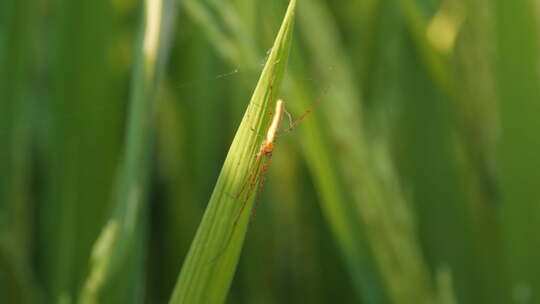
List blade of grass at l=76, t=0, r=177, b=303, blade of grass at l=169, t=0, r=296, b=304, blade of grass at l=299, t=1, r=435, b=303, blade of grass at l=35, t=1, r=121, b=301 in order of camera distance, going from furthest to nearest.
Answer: blade of grass at l=35, t=1, r=121, b=301 → blade of grass at l=299, t=1, r=435, b=303 → blade of grass at l=76, t=0, r=177, b=303 → blade of grass at l=169, t=0, r=296, b=304

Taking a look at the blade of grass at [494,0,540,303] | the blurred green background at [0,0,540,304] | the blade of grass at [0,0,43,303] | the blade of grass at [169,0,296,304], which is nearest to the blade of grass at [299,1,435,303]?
the blurred green background at [0,0,540,304]

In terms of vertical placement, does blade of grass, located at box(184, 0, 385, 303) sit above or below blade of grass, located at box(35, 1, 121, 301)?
below

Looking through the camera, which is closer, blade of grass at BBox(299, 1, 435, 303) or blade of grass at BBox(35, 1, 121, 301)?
blade of grass at BBox(299, 1, 435, 303)

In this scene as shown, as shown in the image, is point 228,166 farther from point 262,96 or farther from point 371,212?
point 371,212

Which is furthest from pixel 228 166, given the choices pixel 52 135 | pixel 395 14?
pixel 395 14

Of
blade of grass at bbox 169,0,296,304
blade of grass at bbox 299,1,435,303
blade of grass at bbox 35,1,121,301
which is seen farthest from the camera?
blade of grass at bbox 35,1,121,301

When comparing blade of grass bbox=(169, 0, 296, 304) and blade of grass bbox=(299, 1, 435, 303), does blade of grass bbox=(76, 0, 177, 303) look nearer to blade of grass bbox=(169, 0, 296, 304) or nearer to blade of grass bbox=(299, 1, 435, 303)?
blade of grass bbox=(169, 0, 296, 304)

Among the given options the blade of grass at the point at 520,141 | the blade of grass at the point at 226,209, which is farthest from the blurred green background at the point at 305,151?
the blade of grass at the point at 226,209
